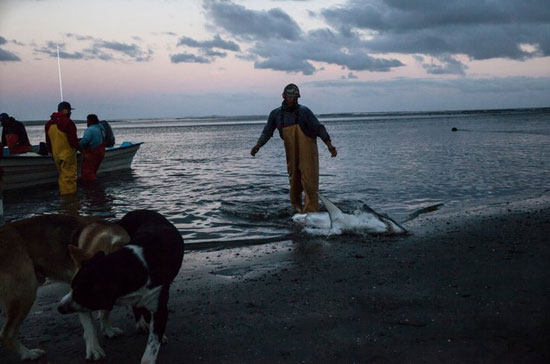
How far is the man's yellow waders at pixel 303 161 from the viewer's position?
8.55m

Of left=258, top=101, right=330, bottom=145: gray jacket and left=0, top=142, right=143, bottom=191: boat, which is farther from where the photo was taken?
left=0, top=142, right=143, bottom=191: boat

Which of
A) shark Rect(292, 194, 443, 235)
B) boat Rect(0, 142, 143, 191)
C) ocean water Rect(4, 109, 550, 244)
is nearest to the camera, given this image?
shark Rect(292, 194, 443, 235)

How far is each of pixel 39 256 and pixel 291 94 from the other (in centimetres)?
556

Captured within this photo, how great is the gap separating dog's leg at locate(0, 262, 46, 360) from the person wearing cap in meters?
9.94

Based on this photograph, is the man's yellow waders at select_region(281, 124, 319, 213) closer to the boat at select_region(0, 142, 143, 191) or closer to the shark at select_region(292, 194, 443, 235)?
the shark at select_region(292, 194, 443, 235)

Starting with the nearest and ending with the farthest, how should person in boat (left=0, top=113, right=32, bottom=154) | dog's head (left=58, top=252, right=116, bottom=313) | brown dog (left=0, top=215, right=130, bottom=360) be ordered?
dog's head (left=58, top=252, right=116, bottom=313) < brown dog (left=0, top=215, right=130, bottom=360) < person in boat (left=0, top=113, right=32, bottom=154)

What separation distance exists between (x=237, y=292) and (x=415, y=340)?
1987 mm

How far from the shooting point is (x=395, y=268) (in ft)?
18.5

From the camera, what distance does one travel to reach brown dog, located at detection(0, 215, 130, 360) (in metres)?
3.34

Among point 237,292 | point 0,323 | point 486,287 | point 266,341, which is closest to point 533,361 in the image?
point 486,287


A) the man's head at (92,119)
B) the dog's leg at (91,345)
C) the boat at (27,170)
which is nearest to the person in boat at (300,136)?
the dog's leg at (91,345)

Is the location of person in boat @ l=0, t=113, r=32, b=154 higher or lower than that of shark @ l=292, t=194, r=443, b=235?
higher

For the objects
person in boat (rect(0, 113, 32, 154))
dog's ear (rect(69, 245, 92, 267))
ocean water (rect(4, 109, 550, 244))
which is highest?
person in boat (rect(0, 113, 32, 154))

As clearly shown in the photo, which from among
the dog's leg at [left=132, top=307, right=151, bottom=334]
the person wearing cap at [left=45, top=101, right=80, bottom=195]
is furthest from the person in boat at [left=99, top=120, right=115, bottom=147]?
the dog's leg at [left=132, top=307, right=151, bottom=334]
